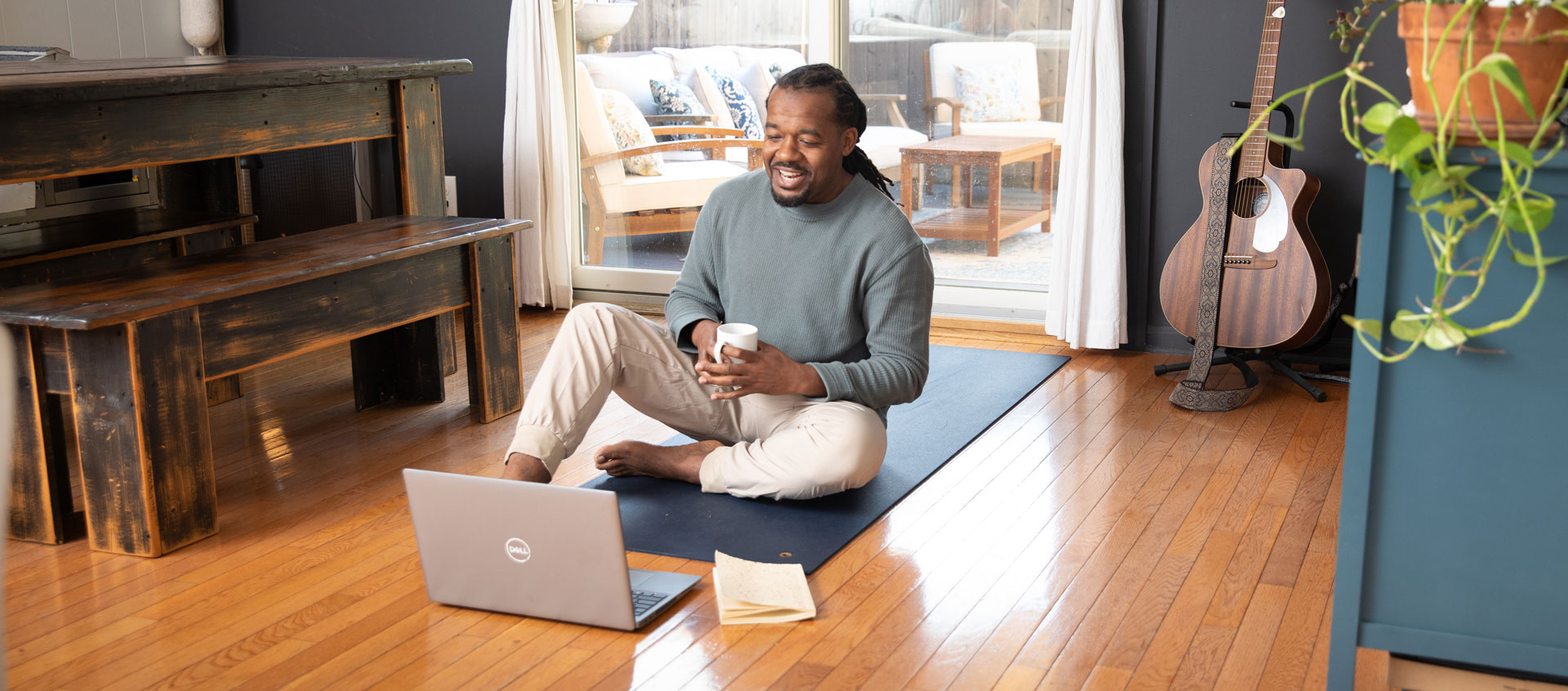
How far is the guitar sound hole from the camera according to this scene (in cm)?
327

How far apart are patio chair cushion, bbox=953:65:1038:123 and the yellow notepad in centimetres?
225

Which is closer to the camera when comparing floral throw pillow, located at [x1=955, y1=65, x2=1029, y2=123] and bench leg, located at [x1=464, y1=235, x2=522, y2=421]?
bench leg, located at [x1=464, y1=235, x2=522, y2=421]

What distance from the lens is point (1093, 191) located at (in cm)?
370

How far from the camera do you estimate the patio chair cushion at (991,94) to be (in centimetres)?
398

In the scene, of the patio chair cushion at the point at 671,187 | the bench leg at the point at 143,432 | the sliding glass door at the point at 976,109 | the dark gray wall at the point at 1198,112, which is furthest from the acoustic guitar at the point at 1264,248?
the bench leg at the point at 143,432

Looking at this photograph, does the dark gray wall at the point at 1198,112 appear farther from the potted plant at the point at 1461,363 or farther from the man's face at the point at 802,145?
the potted plant at the point at 1461,363

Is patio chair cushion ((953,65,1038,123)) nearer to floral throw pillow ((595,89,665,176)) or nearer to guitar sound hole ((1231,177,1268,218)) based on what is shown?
guitar sound hole ((1231,177,1268,218))

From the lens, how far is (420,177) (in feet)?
10.8

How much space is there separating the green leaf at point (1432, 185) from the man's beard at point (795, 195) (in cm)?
127

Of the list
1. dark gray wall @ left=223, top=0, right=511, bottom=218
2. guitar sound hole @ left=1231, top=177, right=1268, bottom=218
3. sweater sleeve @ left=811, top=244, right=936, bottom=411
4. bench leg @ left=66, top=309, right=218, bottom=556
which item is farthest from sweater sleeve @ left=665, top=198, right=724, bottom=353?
dark gray wall @ left=223, top=0, right=511, bottom=218

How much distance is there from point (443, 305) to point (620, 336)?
0.77 meters

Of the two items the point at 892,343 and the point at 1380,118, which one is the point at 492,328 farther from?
the point at 1380,118

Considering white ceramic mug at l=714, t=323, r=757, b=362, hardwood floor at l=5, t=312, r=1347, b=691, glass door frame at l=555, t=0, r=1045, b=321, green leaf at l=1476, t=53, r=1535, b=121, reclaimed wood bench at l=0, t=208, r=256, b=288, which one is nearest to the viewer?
green leaf at l=1476, t=53, r=1535, b=121

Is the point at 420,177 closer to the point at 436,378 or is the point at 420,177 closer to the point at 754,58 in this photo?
the point at 436,378
